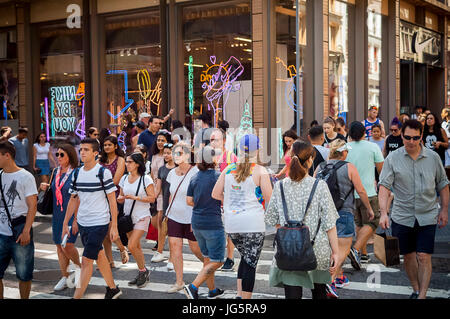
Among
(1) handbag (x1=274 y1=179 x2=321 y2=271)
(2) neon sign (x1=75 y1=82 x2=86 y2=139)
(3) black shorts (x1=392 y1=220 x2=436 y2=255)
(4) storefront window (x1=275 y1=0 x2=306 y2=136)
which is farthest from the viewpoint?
(2) neon sign (x1=75 y1=82 x2=86 y2=139)

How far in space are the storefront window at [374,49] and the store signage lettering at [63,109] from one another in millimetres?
9775

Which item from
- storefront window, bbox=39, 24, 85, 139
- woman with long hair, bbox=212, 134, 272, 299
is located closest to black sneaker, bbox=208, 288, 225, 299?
woman with long hair, bbox=212, 134, 272, 299

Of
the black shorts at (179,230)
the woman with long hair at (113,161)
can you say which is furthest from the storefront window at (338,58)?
the black shorts at (179,230)

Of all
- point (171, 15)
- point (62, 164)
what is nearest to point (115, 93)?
point (171, 15)

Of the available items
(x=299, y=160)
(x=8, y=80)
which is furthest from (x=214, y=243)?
(x=8, y=80)

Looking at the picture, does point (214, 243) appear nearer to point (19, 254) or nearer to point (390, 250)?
point (390, 250)

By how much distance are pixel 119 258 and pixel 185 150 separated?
2934 mm

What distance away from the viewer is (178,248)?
24.5ft

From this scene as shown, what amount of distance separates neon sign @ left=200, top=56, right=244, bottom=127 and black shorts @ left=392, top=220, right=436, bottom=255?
32.6 ft

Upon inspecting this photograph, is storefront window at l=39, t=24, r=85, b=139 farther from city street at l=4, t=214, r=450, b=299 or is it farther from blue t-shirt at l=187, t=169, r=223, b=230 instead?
blue t-shirt at l=187, t=169, r=223, b=230

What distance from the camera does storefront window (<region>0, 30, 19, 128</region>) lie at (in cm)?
2053

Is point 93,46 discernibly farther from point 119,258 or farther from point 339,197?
point 339,197

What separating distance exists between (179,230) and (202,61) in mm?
9918

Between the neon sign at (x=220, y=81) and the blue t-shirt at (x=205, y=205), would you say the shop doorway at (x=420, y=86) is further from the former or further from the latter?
the blue t-shirt at (x=205, y=205)
